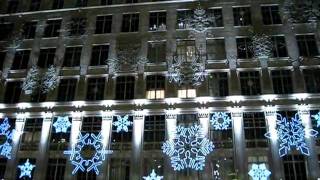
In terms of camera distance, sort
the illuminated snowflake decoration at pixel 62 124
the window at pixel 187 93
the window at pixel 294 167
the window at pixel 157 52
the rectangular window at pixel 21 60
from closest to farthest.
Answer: the window at pixel 294 167 < the window at pixel 187 93 < the illuminated snowflake decoration at pixel 62 124 < the window at pixel 157 52 < the rectangular window at pixel 21 60

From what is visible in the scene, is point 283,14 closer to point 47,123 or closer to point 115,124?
point 115,124

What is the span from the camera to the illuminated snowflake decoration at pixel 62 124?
99.5 ft

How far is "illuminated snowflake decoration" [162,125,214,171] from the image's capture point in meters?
27.6

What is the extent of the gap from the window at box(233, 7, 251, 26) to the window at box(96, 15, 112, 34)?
11.8 meters

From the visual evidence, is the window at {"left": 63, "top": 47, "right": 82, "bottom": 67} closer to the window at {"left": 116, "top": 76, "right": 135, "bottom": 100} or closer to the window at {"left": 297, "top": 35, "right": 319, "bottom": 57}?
the window at {"left": 116, "top": 76, "right": 135, "bottom": 100}

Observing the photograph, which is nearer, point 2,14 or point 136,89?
point 136,89

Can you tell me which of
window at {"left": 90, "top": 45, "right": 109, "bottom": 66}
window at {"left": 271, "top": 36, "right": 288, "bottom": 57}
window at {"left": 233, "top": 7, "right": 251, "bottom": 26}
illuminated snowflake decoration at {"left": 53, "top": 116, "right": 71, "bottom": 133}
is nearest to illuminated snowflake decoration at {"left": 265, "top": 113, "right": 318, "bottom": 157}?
window at {"left": 271, "top": 36, "right": 288, "bottom": 57}

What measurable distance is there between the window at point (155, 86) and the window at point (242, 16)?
8713 millimetres

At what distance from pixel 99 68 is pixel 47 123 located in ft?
21.3

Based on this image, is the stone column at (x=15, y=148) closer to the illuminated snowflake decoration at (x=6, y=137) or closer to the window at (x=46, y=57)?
the illuminated snowflake decoration at (x=6, y=137)

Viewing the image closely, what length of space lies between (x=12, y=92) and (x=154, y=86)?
43.5ft

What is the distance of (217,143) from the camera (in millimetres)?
28141

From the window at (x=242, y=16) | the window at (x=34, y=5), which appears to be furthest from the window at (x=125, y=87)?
the window at (x=34, y=5)

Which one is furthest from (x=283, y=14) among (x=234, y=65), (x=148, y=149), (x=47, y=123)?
(x=47, y=123)
